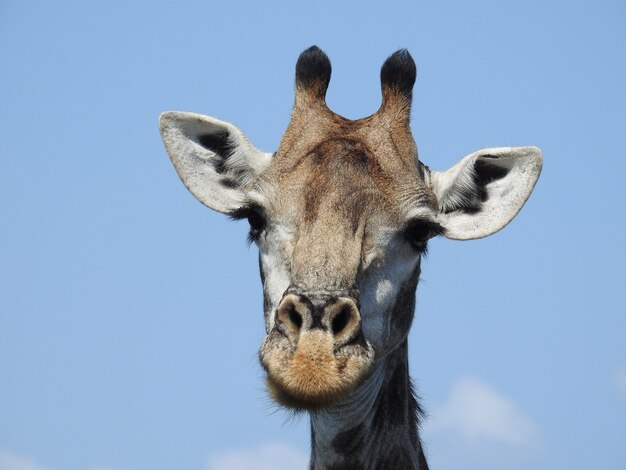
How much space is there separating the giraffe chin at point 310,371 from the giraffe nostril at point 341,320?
0.61 feet

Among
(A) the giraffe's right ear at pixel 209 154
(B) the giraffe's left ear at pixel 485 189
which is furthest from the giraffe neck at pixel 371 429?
(A) the giraffe's right ear at pixel 209 154

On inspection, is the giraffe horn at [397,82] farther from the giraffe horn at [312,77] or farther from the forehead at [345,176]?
the giraffe horn at [312,77]

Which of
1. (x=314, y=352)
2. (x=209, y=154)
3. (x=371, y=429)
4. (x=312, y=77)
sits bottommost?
(x=314, y=352)

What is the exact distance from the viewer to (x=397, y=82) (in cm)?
1491

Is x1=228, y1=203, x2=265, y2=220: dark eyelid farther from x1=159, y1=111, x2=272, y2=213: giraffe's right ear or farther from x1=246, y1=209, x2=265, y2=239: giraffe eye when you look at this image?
x1=159, y1=111, x2=272, y2=213: giraffe's right ear

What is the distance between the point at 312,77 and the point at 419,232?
2823 millimetres

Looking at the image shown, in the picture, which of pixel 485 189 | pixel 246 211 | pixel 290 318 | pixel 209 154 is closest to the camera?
pixel 290 318

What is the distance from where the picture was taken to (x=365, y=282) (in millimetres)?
12664

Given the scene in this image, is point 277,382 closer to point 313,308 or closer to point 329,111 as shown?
point 313,308

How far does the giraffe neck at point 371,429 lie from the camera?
44.4 ft

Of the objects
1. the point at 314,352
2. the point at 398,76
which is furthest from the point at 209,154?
the point at 314,352

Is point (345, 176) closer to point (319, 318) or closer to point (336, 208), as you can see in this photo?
point (336, 208)

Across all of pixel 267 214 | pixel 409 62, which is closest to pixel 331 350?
pixel 267 214

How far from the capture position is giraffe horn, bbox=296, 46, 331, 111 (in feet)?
49.0
